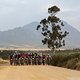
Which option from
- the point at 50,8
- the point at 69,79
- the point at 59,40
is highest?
the point at 50,8

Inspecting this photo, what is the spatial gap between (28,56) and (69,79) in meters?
29.7

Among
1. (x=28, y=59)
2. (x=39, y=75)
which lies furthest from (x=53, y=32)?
(x=39, y=75)

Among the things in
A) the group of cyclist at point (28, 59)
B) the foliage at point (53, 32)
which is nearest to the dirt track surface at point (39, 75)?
the group of cyclist at point (28, 59)

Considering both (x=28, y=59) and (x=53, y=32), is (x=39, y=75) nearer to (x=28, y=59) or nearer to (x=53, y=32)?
(x=28, y=59)

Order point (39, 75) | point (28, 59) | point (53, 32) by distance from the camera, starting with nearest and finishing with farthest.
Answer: point (39, 75)
point (28, 59)
point (53, 32)

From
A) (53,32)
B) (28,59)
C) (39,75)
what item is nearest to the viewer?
(39,75)

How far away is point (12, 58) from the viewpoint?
5431 centimetres

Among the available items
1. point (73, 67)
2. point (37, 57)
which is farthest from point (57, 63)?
point (73, 67)

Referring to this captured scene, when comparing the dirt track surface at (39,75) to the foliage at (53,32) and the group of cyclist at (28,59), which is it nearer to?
the group of cyclist at (28,59)

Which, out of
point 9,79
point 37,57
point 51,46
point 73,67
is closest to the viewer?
point 9,79

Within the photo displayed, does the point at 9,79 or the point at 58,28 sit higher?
the point at 58,28

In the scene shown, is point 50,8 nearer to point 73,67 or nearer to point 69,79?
point 73,67

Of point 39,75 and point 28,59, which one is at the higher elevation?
point 28,59

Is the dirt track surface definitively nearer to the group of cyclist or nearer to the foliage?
the group of cyclist
